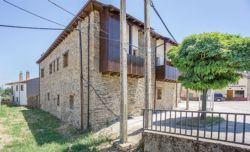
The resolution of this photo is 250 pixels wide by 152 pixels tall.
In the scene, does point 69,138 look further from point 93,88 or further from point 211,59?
point 211,59

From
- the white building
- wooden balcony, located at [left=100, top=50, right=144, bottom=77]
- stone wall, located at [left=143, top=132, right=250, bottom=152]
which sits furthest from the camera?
the white building

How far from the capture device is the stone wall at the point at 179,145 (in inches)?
195

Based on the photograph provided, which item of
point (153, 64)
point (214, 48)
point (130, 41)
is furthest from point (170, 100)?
point (214, 48)

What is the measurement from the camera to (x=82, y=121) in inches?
410

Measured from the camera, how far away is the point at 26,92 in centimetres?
2969

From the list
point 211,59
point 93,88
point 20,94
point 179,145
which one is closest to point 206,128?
point 179,145

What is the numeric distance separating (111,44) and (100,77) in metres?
1.65

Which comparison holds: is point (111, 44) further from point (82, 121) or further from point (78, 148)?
point (78, 148)

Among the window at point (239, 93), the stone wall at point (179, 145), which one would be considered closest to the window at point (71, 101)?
the stone wall at point (179, 145)

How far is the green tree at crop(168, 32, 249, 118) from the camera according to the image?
7.30 meters

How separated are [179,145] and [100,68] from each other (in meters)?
5.39

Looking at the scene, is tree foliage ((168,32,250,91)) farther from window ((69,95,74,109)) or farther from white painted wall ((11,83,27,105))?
white painted wall ((11,83,27,105))

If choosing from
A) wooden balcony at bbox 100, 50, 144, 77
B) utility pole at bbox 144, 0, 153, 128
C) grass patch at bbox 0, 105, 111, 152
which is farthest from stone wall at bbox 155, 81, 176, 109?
utility pole at bbox 144, 0, 153, 128

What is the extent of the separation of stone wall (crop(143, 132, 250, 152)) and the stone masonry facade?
3.75 meters
